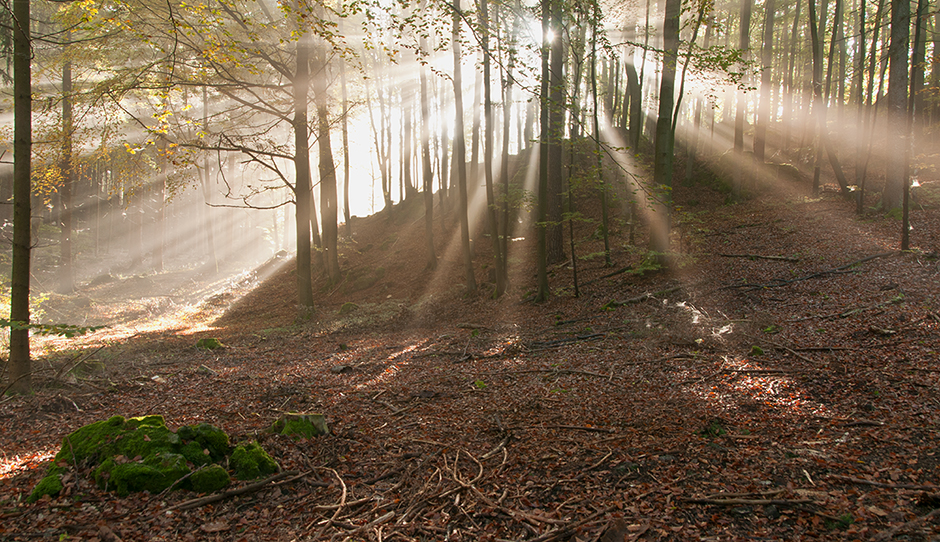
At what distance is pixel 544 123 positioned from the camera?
10633mm

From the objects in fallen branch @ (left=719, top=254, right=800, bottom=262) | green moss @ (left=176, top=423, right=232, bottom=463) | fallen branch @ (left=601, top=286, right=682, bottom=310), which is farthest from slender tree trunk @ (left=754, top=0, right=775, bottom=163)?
green moss @ (left=176, top=423, right=232, bottom=463)

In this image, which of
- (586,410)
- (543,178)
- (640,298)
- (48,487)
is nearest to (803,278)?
(640,298)

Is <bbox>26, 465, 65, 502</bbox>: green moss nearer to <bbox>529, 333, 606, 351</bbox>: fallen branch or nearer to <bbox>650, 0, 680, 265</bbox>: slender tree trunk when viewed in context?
<bbox>529, 333, 606, 351</bbox>: fallen branch

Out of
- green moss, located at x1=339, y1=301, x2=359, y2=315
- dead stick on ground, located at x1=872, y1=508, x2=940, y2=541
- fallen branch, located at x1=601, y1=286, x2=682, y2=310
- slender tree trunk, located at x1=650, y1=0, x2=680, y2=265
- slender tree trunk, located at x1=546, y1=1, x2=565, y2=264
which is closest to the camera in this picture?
dead stick on ground, located at x1=872, y1=508, x2=940, y2=541

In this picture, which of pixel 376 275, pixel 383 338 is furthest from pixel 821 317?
pixel 376 275

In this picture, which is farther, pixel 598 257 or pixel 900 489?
pixel 598 257

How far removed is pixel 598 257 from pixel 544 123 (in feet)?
19.2

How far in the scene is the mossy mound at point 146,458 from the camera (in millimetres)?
3557

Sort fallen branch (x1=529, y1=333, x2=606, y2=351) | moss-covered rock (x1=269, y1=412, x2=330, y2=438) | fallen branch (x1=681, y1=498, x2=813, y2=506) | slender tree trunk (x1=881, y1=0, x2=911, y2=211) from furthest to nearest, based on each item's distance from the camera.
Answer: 1. slender tree trunk (x1=881, y1=0, x2=911, y2=211)
2. fallen branch (x1=529, y1=333, x2=606, y2=351)
3. moss-covered rock (x1=269, y1=412, x2=330, y2=438)
4. fallen branch (x1=681, y1=498, x2=813, y2=506)

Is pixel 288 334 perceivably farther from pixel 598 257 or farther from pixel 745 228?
pixel 745 228

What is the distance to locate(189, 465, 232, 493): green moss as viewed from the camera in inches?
143

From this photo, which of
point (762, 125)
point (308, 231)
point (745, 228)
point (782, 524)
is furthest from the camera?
point (762, 125)

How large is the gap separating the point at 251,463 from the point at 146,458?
82 cm

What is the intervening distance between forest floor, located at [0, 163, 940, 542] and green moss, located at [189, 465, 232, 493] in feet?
0.50
